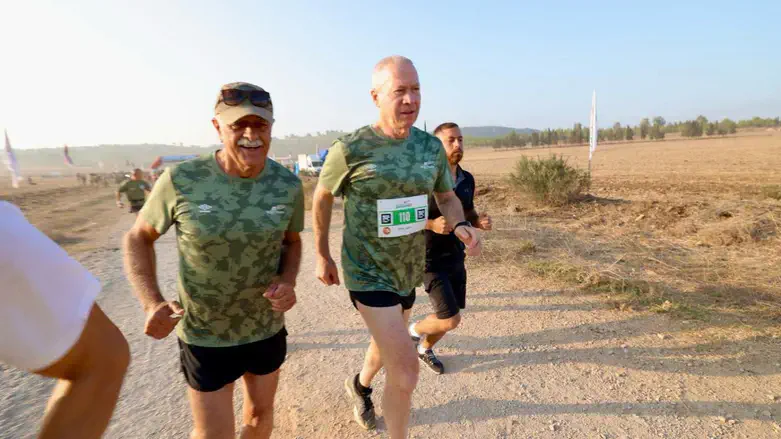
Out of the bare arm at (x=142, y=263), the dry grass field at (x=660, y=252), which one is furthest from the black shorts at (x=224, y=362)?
the dry grass field at (x=660, y=252)

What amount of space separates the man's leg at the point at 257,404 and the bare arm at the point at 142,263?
63cm

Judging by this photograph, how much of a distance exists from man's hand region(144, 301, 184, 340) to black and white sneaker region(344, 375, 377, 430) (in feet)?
5.25

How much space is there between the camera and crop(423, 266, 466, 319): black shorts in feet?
11.1

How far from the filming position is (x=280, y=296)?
1.99 m

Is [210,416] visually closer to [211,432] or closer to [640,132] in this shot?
[211,432]

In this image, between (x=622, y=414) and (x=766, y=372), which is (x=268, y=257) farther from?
(x=766, y=372)

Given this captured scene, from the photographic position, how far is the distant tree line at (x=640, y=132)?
63.5 meters

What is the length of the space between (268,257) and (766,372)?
388cm

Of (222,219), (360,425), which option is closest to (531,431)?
(360,425)

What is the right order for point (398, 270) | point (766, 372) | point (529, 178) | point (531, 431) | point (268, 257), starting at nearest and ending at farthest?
point (268, 257), point (398, 270), point (531, 431), point (766, 372), point (529, 178)

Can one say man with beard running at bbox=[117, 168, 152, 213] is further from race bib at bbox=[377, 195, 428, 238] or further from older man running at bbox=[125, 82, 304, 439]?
race bib at bbox=[377, 195, 428, 238]

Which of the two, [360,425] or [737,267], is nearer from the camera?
[360,425]

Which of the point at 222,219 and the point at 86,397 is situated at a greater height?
the point at 222,219

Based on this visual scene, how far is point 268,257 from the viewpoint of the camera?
6.86 feet
